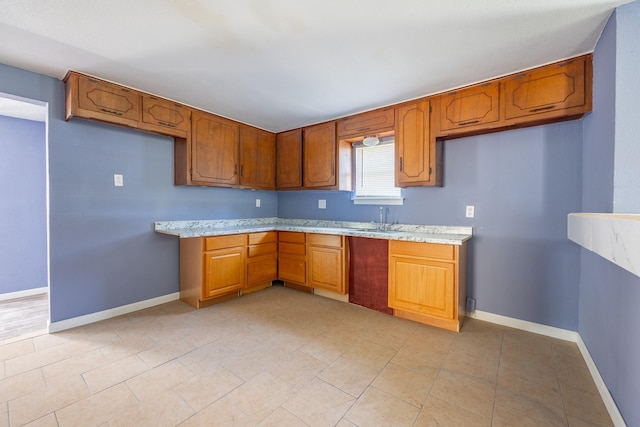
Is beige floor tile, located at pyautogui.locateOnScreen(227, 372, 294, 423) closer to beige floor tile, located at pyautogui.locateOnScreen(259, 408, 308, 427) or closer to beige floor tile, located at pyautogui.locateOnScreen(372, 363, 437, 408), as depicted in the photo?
beige floor tile, located at pyautogui.locateOnScreen(259, 408, 308, 427)

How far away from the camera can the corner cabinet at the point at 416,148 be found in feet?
9.01

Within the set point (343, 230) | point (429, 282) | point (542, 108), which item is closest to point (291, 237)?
point (343, 230)

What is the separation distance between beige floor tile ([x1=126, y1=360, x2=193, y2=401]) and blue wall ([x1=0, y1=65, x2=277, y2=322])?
1334 mm

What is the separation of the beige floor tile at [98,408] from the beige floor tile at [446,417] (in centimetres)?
162

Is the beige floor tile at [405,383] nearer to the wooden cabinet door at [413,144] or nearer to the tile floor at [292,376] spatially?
the tile floor at [292,376]

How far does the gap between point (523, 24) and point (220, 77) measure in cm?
229

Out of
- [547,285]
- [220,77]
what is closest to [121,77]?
[220,77]

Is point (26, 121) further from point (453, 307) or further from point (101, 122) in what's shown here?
point (453, 307)

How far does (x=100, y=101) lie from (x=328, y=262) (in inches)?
109

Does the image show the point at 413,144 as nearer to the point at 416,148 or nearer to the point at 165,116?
the point at 416,148

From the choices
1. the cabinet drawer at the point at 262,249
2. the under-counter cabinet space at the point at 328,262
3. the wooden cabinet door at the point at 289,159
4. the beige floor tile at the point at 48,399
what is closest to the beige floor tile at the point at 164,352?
the beige floor tile at the point at 48,399

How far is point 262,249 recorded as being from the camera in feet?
11.7

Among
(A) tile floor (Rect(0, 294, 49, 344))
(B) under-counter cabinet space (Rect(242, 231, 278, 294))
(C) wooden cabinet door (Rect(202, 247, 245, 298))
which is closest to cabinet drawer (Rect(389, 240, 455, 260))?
(B) under-counter cabinet space (Rect(242, 231, 278, 294))

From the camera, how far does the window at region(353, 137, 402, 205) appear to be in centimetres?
334
